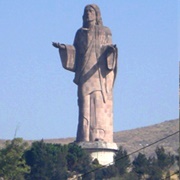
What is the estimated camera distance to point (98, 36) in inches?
2103

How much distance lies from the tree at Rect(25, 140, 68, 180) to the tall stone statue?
4.11m

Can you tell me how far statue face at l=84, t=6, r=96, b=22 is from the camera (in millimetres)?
53656

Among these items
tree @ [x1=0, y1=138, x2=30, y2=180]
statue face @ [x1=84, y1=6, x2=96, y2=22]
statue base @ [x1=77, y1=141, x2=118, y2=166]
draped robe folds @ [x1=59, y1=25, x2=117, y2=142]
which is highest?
statue face @ [x1=84, y1=6, x2=96, y2=22]

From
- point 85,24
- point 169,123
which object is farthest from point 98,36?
point 169,123

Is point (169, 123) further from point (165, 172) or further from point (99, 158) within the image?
point (165, 172)

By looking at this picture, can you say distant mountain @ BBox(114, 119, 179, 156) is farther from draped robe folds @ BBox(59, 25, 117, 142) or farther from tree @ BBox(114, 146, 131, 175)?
tree @ BBox(114, 146, 131, 175)

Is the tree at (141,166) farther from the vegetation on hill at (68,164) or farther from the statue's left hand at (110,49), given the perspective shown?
the statue's left hand at (110,49)

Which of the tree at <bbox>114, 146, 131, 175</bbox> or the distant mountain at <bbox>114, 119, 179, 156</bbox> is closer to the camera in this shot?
the tree at <bbox>114, 146, 131, 175</bbox>

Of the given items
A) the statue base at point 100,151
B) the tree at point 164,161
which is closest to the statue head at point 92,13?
the statue base at point 100,151

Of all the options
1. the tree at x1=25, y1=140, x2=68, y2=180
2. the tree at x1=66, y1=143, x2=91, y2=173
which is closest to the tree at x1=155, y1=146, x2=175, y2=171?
the tree at x1=66, y1=143, x2=91, y2=173

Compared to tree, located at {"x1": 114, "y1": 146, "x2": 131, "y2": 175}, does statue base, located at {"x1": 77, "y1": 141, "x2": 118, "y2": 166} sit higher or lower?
higher

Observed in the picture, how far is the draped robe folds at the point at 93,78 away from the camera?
53.3 meters

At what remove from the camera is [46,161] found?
47.4 m

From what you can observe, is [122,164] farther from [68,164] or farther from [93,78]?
[93,78]
